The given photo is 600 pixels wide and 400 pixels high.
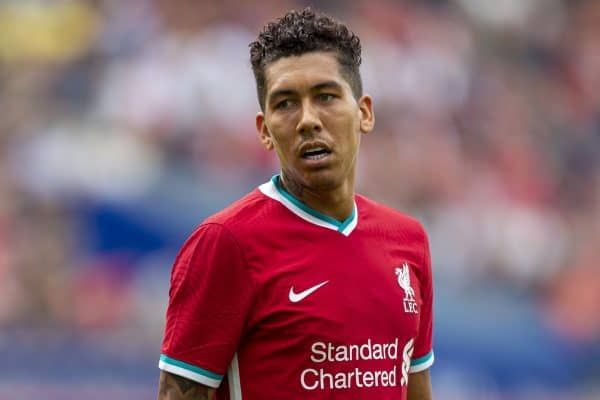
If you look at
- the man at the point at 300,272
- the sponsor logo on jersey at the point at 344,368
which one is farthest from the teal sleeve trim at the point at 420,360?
the sponsor logo on jersey at the point at 344,368

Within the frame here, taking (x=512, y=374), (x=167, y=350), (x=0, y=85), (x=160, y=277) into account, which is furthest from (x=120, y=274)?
(x=167, y=350)

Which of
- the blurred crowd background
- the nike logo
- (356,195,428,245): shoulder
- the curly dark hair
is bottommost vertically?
the nike logo

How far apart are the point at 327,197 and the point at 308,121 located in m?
0.26

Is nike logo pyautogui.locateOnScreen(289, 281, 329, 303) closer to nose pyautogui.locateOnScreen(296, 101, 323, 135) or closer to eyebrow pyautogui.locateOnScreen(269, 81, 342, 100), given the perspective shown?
nose pyautogui.locateOnScreen(296, 101, 323, 135)

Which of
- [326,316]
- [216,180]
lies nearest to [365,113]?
[326,316]

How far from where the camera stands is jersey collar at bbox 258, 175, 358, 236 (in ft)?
10.6

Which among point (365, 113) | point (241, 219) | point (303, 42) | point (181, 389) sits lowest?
point (181, 389)

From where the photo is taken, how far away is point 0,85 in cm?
931

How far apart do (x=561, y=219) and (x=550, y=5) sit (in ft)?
9.43

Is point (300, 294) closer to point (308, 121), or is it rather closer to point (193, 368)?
point (193, 368)

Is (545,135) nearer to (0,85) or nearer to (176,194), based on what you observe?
(176,194)

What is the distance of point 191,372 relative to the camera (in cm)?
302

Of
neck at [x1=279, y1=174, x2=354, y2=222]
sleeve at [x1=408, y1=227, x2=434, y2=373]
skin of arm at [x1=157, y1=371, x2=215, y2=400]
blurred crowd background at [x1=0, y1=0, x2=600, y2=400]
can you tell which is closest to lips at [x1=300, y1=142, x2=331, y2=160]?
neck at [x1=279, y1=174, x2=354, y2=222]

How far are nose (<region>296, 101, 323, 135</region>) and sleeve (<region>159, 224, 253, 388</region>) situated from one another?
0.33 meters
